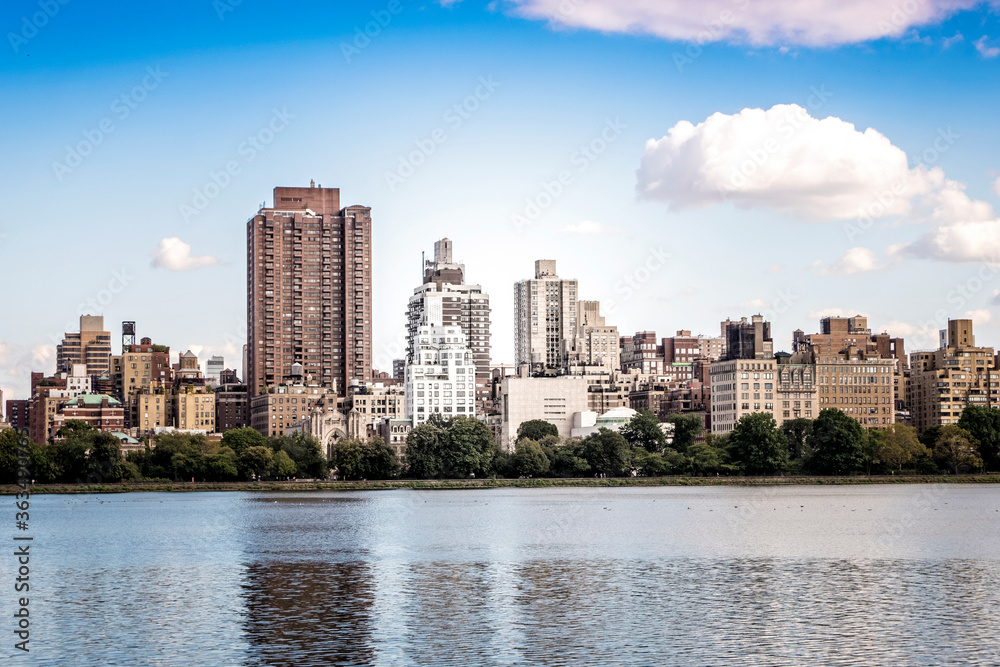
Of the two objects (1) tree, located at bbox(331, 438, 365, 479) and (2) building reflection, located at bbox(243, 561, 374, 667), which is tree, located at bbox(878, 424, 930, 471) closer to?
(1) tree, located at bbox(331, 438, 365, 479)

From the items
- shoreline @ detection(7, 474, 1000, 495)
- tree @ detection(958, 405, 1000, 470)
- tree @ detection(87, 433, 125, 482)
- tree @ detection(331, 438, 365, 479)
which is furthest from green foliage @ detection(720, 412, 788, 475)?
tree @ detection(87, 433, 125, 482)

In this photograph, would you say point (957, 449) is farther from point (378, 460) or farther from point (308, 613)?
point (308, 613)

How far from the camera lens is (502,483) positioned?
635 feet

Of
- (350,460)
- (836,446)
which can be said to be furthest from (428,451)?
(836,446)

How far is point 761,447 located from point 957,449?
27.8 m

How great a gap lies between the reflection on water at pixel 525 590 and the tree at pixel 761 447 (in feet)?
250

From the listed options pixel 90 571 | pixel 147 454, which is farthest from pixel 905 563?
pixel 147 454

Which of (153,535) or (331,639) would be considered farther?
(153,535)

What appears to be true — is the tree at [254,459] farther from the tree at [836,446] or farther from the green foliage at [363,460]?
the tree at [836,446]

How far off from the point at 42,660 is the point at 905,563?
46681 mm

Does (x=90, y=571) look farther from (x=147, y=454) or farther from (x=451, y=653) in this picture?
(x=147, y=454)

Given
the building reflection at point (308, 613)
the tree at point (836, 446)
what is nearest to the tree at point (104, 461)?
the tree at point (836, 446)

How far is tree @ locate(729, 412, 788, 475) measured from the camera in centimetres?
19312

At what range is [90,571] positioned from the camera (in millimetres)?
74375
